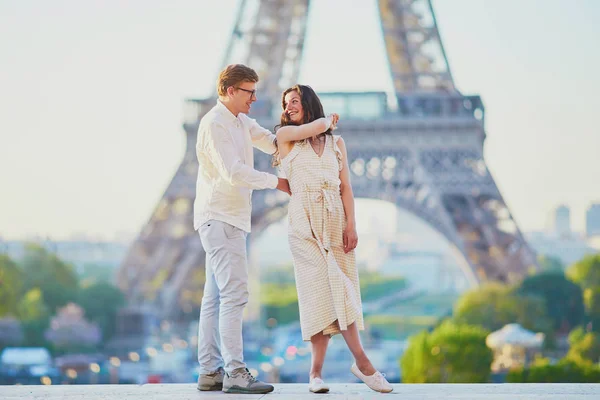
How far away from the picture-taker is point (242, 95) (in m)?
6.09

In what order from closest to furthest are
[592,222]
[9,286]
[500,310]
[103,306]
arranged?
[500,310]
[9,286]
[103,306]
[592,222]

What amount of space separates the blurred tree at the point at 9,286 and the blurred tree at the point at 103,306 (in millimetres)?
2005

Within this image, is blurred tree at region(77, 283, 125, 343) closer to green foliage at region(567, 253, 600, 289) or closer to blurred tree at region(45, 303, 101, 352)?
blurred tree at region(45, 303, 101, 352)

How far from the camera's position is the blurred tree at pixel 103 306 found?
35125mm

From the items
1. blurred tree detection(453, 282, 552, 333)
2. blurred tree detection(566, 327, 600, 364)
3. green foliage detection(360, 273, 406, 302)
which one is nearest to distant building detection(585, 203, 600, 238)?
green foliage detection(360, 273, 406, 302)

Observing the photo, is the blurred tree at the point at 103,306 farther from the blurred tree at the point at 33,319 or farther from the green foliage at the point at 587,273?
the green foliage at the point at 587,273

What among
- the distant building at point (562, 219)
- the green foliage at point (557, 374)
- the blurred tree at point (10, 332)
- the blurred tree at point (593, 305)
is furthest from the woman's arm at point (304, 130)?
the distant building at point (562, 219)

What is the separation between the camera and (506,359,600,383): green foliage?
18.7m

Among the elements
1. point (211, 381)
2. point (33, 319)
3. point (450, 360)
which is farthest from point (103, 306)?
point (211, 381)

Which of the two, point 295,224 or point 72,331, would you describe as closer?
point 295,224

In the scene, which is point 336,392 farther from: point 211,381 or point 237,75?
point 237,75

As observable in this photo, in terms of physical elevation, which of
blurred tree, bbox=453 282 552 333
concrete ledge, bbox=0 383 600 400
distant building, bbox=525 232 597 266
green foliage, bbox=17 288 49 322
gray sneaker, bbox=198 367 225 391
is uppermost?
distant building, bbox=525 232 597 266

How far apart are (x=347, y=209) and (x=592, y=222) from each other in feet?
313

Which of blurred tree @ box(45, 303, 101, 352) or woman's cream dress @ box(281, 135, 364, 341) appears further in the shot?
blurred tree @ box(45, 303, 101, 352)
